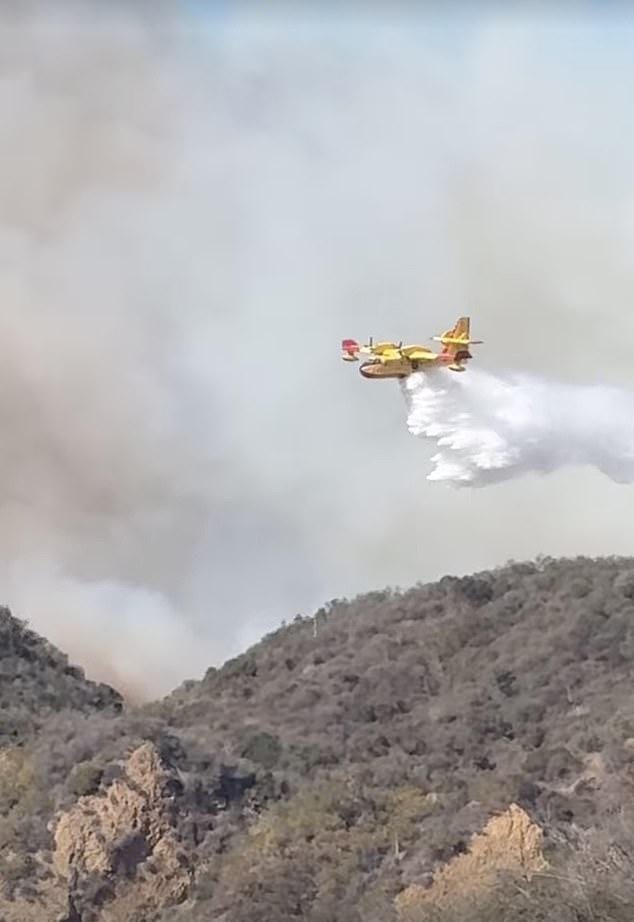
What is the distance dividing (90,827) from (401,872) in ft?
36.3

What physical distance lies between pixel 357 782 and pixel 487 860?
14.5 metres

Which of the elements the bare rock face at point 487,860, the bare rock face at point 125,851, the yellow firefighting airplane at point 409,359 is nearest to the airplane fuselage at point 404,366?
the yellow firefighting airplane at point 409,359

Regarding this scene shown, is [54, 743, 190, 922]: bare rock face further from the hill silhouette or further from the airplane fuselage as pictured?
the airplane fuselage

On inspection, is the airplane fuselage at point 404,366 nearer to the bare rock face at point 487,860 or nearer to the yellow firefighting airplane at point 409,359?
the yellow firefighting airplane at point 409,359

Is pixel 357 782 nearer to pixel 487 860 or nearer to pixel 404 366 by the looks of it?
pixel 487 860

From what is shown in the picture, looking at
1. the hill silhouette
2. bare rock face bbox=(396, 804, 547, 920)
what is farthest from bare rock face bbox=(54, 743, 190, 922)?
bare rock face bbox=(396, 804, 547, 920)

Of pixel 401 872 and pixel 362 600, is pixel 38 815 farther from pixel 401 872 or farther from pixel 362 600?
pixel 362 600

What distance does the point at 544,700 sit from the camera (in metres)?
79.1

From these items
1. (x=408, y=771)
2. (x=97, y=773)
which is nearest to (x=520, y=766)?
(x=408, y=771)

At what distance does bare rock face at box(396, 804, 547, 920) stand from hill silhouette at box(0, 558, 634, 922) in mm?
103

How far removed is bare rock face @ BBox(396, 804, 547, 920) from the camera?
47.7 m

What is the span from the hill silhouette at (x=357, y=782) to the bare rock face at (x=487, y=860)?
0.10 meters

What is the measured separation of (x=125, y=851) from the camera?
54.6 m

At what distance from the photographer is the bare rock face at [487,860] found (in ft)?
156
